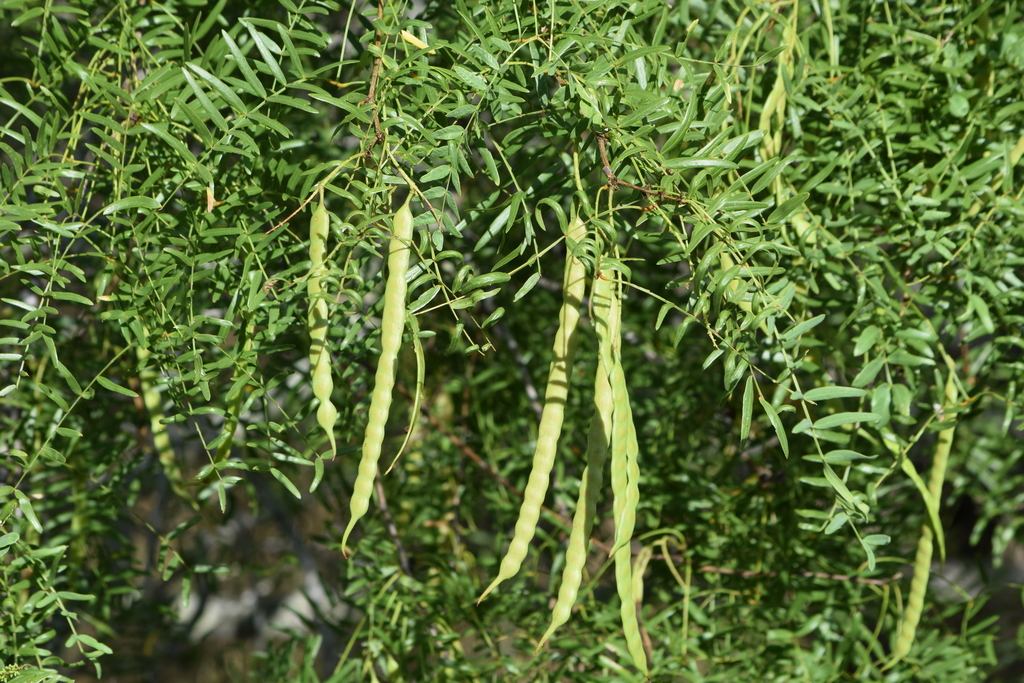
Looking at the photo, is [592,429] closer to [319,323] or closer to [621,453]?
[621,453]

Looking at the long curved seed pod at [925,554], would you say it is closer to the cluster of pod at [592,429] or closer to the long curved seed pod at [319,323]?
the cluster of pod at [592,429]

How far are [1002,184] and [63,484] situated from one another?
915 mm

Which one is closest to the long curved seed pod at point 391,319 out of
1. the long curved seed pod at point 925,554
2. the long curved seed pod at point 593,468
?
the long curved seed pod at point 593,468

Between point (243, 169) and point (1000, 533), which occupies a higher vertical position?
point (243, 169)

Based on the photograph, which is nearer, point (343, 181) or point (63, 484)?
point (343, 181)

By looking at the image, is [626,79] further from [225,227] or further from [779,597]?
[779,597]

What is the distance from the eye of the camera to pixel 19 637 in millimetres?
615

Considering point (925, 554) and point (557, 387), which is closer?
point (557, 387)

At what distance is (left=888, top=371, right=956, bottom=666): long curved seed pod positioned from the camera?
25.2 inches

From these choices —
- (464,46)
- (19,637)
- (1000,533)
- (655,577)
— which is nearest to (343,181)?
(464,46)

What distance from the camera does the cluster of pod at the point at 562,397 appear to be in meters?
0.45

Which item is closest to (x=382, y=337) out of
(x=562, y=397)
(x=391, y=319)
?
(x=391, y=319)

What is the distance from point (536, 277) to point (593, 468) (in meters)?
0.13

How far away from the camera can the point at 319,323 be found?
47cm
